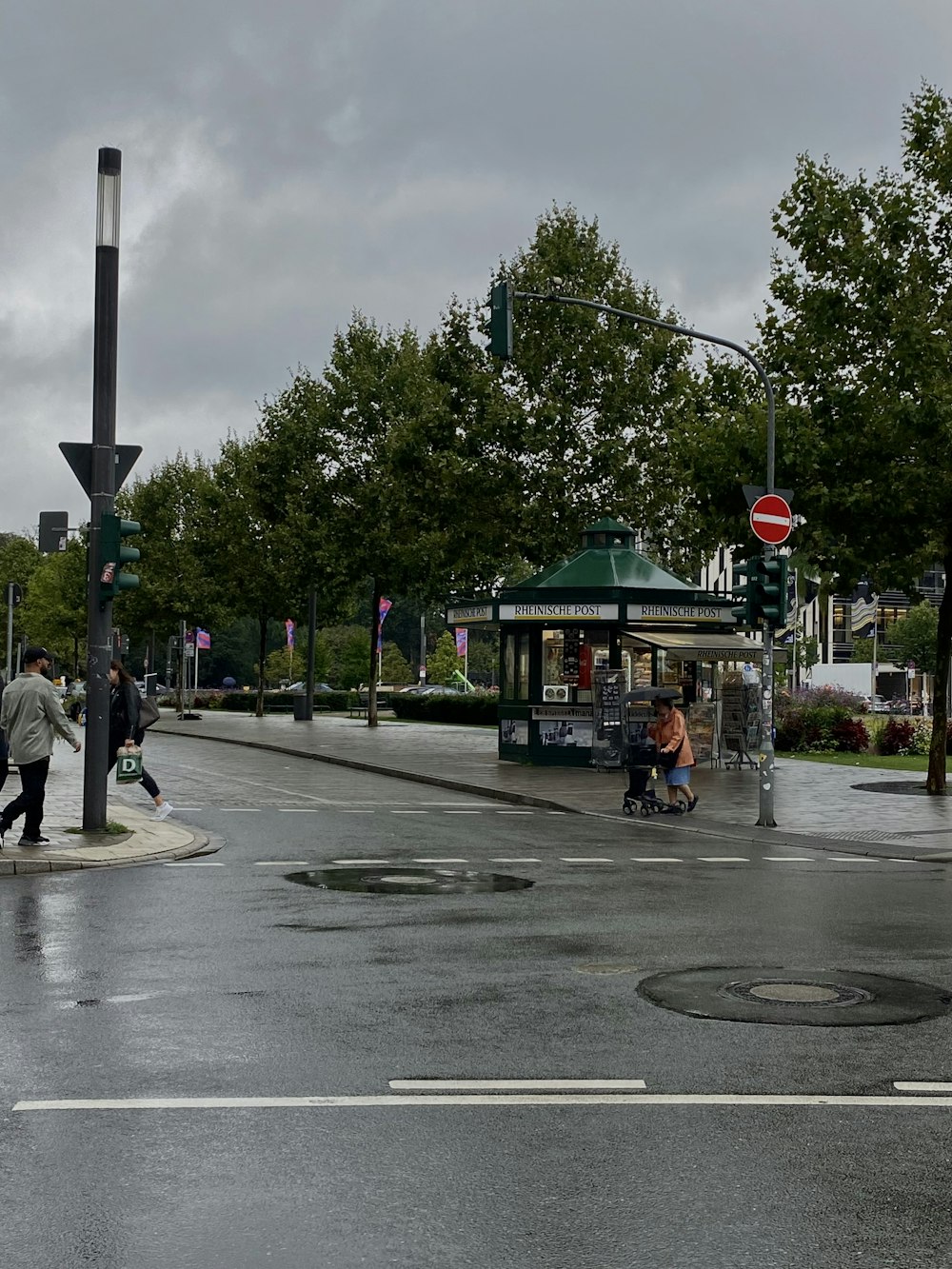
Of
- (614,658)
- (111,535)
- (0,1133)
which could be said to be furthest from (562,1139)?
(614,658)

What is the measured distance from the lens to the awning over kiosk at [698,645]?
28.0m

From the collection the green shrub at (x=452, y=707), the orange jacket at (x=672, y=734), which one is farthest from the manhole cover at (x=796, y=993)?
the green shrub at (x=452, y=707)

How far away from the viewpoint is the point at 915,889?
41.8 ft

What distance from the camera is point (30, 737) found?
547 inches

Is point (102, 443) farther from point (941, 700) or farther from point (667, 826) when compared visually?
point (941, 700)

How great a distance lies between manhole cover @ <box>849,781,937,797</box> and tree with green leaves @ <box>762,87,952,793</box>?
39 centimetres

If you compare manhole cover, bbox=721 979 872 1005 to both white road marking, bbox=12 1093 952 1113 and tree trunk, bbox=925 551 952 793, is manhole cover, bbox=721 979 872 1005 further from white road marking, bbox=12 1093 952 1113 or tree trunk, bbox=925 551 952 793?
tree trunk, bbox=925 551 952 793

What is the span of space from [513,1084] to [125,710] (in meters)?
12.6

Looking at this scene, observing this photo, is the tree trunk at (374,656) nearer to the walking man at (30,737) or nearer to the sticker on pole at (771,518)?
the sticker on pole at (771,518)

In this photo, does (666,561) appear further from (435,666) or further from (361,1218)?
(435,666)

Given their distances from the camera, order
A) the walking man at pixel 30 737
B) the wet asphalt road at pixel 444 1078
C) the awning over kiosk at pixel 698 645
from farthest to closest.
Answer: the awning over kiosk at pixel 698 645
the walking man at pixel 30 737
the wet asphalt road at pixel 444 1078

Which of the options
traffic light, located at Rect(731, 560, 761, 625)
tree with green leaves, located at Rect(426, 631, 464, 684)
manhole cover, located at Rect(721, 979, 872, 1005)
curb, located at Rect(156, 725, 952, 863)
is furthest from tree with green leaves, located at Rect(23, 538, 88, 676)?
manhole cover, located at Rect(721, 979, 872, 1005)

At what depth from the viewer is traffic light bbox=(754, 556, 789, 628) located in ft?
60.7

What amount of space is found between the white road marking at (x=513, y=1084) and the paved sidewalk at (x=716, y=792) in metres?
10.6
